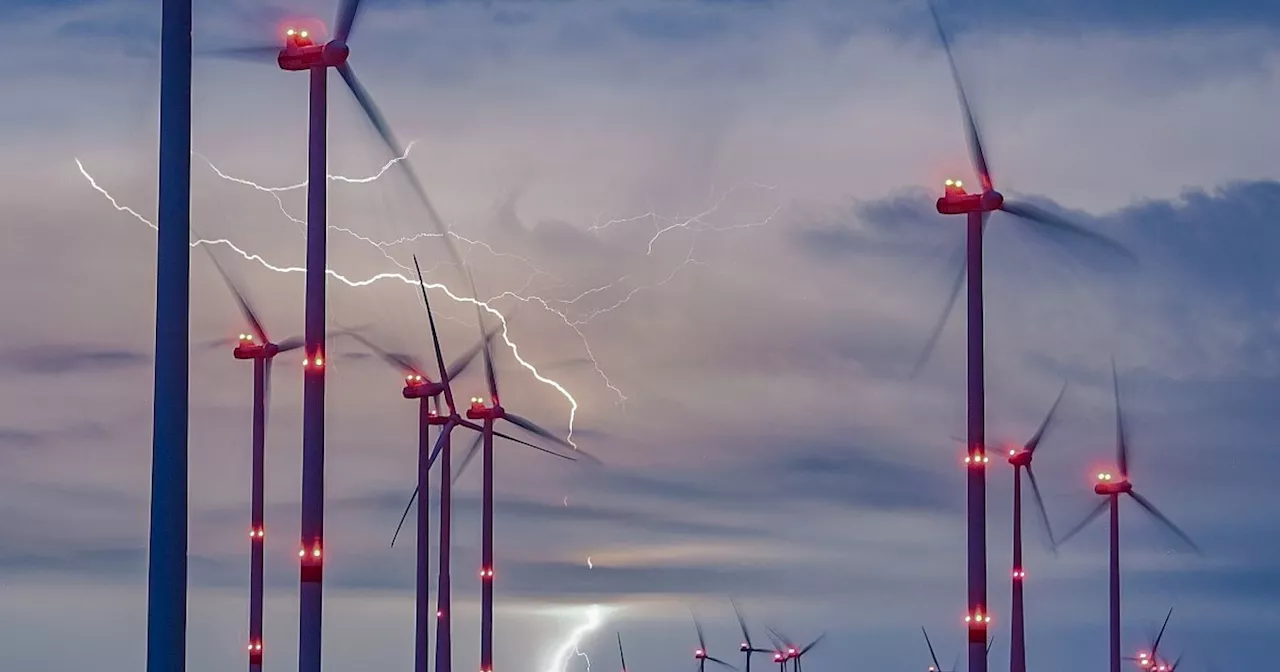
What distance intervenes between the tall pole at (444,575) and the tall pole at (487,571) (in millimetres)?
2840

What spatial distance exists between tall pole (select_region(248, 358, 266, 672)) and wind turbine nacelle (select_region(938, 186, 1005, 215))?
29130 mm

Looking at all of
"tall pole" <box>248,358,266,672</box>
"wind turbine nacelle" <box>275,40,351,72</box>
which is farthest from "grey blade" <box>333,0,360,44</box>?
"tall pole" <box>248,358,266,672</box>

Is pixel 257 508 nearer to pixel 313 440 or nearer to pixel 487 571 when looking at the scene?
pixel 487 571

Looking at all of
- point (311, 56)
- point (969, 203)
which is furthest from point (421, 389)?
point (311, 56)

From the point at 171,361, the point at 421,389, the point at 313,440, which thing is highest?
the point at 421,389

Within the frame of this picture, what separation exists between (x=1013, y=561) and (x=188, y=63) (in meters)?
67.3

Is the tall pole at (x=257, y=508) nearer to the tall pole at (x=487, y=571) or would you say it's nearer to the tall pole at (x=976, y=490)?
the tall pole at (x=487, y=571)

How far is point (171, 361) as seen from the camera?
2736cm

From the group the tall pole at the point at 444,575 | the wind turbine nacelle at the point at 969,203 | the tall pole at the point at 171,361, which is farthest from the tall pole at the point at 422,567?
the tall pole at the point at 171,361

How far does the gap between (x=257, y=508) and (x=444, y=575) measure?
863cm

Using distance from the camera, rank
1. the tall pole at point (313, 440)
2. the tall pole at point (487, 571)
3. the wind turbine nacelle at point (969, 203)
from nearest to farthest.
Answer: the tall pole at point (313, 440) < the wind turbine nacelle at point (969, 203) < the tall pole at point (487, 571)

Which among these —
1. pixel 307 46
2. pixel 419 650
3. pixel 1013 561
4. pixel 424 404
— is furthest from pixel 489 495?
pixel 307 46

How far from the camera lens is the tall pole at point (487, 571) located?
305ft

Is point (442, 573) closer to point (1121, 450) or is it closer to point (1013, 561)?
point (1013, 561)
